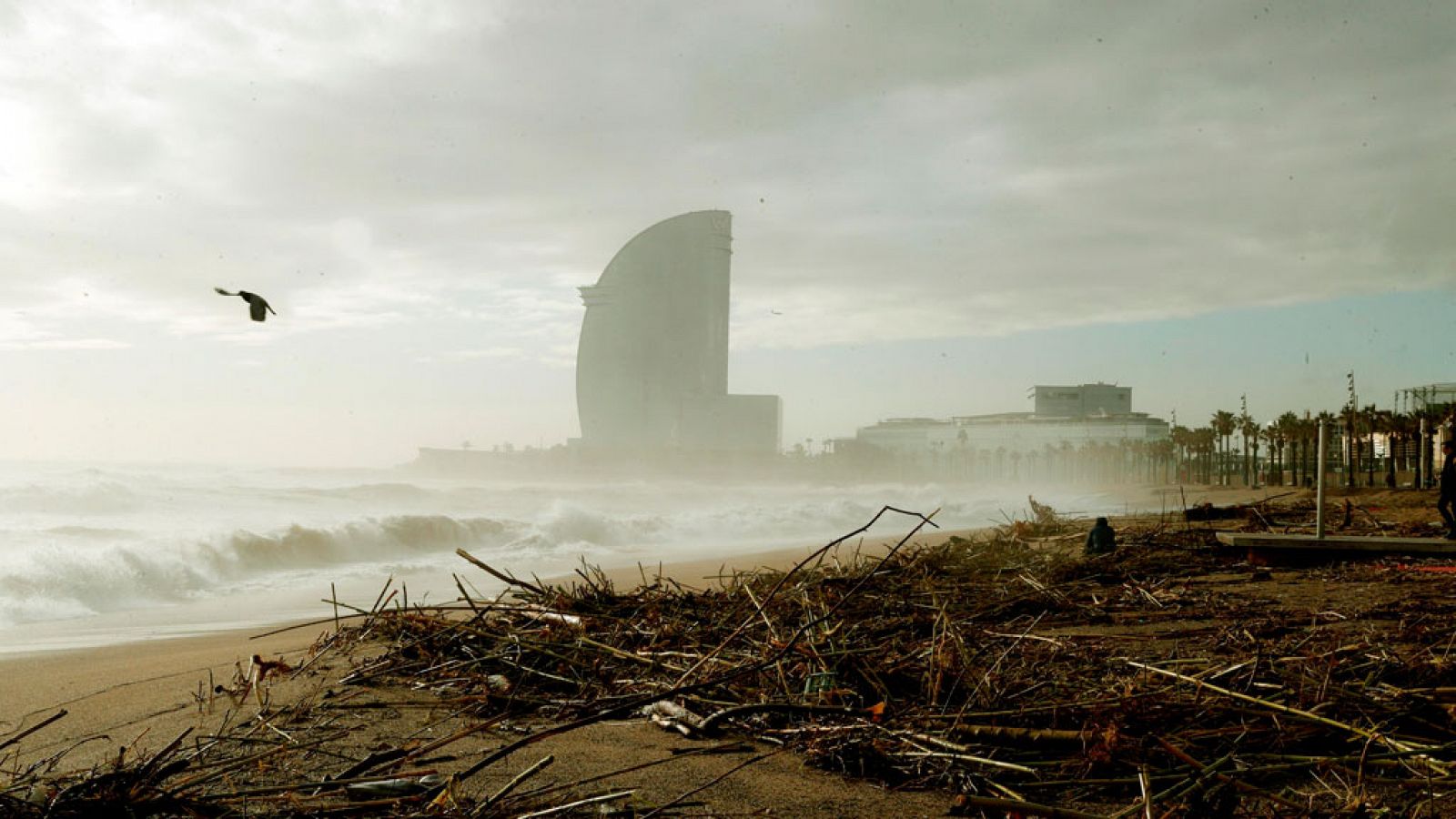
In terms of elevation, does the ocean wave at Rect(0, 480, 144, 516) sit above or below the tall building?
below

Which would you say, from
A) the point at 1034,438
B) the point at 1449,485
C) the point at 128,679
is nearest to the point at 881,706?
the point at 128,679

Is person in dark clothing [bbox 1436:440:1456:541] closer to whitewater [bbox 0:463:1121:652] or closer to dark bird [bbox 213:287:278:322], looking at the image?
whitewater [bbox 0:463:1121:652]

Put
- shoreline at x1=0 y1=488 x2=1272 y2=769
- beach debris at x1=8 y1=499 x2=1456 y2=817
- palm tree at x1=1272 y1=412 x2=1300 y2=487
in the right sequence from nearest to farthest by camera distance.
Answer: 1. beach debris at x1=8 y1=499 x2=1456 y2=817
2. shoreline at x1=0 y1=488 x2=1272 y2=769
3. palm tree at x1=1272 y1=412 x2=1300 y2=487

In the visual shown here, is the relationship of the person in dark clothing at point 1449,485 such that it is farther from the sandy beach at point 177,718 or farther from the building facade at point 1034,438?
the building facade at point 1034,438

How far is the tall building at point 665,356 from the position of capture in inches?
5133

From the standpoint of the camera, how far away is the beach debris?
226cm

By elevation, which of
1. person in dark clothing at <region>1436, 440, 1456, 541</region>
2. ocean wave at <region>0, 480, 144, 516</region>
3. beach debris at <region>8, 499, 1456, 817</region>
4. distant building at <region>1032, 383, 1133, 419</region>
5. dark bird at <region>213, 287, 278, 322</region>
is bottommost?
ocean wave at <region>0, 480, 144, 516</region>

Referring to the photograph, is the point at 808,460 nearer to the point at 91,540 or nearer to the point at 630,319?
the point at 630,319

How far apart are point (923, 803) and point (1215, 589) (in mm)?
4135

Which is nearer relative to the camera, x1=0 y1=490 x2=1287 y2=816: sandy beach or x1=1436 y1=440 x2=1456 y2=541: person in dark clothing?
x1=0 y1=490 x2=1287 y2=816: sandy beach

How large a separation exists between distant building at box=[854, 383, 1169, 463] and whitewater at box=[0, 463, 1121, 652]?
82.7 m

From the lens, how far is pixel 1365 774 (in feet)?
7.76

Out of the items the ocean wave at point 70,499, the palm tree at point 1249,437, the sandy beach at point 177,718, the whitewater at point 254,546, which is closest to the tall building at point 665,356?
the palm tree at point 1249,437

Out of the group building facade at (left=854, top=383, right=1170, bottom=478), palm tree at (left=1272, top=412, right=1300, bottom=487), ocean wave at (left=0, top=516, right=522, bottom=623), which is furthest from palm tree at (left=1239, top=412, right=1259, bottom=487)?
ocean wave at (left=0, top=516, right=522, bottom=623)
